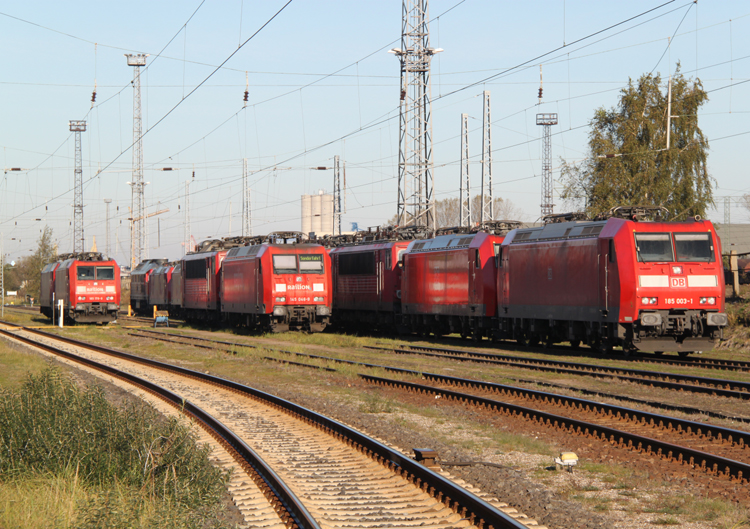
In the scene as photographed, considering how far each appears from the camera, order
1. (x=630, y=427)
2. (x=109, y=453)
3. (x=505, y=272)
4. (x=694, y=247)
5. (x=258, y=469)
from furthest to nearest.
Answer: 1. (x=505, y=272)
2. (x=694, y=247)
3. (x=630, y=427)
4. (x=258, y=469)
5. (x=109, y=453)

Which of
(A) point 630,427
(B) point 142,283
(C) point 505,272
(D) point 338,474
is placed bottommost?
(D) point 338,474

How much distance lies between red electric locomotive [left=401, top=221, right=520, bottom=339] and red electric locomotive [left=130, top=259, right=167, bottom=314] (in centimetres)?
3257

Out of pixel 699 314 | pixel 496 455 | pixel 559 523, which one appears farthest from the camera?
pixel 699 314

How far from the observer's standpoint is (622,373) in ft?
59.6

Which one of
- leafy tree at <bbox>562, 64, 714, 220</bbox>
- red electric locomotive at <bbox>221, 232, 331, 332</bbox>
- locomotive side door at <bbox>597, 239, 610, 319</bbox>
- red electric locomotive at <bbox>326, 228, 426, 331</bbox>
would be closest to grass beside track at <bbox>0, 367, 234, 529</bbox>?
locomotive side door at <bbox>597, 239, 610, 319</bbox>

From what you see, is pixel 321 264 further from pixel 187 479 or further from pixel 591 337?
pixel 187 479

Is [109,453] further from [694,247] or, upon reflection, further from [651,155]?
[651,155]

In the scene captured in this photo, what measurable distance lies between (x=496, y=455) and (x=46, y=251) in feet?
323

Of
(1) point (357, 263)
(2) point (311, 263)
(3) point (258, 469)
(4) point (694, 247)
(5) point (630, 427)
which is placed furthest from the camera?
(1) point (357, 263)

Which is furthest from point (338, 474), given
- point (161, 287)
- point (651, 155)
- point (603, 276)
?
point (161, 287)

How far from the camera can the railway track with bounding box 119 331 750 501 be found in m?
9.33

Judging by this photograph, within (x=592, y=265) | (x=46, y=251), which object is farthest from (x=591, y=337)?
(x=46, y=251)

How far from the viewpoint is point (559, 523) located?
721 centimetres

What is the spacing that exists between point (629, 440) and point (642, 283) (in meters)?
10.7
